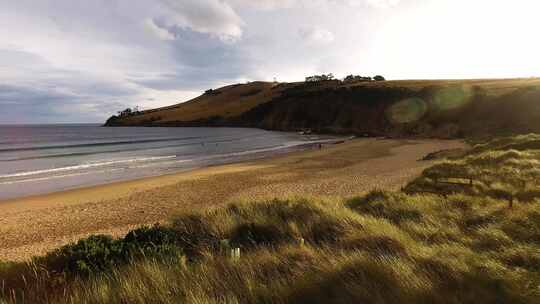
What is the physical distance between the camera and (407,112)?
64.0 meters

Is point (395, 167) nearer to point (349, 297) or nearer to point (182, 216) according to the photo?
point (182, 216)

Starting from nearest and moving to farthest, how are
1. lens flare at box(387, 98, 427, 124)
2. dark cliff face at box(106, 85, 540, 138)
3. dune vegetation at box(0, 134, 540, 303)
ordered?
dune vegetation at box(0, 134, 540, 303), dark cliff face at box(106, 85, 540, 138), lens flare at box(387, 98, 427, 124)

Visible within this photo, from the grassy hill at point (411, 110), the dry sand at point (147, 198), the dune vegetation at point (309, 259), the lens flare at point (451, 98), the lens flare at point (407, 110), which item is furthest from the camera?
the lens flare at point (407, 110)

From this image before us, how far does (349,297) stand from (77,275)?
3496 mm

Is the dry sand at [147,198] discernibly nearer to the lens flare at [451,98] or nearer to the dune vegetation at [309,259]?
the dune vegetation at [309,259]

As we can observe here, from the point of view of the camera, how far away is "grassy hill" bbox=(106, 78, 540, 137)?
45375 mm

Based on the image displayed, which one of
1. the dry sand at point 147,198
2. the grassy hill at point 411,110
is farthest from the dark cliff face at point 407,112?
the dry sand at point 147,198

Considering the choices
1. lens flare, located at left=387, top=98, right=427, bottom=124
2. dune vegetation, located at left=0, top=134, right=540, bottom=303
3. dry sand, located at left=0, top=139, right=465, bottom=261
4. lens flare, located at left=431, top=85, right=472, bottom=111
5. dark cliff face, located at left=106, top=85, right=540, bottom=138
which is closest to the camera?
dune vegetation, located at left=0, top=134, right=540, bottom=303

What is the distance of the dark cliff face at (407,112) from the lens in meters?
44.8

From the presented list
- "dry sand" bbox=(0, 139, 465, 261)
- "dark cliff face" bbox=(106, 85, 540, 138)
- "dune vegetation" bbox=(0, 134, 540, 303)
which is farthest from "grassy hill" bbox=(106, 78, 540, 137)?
"dune vegetation" bbox=(0, 134, 540, 303)

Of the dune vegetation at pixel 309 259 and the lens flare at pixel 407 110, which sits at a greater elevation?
the dune vegetation at pixel 309 259

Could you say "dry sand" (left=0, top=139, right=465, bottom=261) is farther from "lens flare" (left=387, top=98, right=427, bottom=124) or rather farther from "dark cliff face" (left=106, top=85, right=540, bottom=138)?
"lens flare" (left=387, top=98, right=427, bottom=124)

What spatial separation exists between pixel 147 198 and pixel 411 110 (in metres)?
60.1

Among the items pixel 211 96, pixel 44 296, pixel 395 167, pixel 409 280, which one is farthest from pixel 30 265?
pixel 211 96
